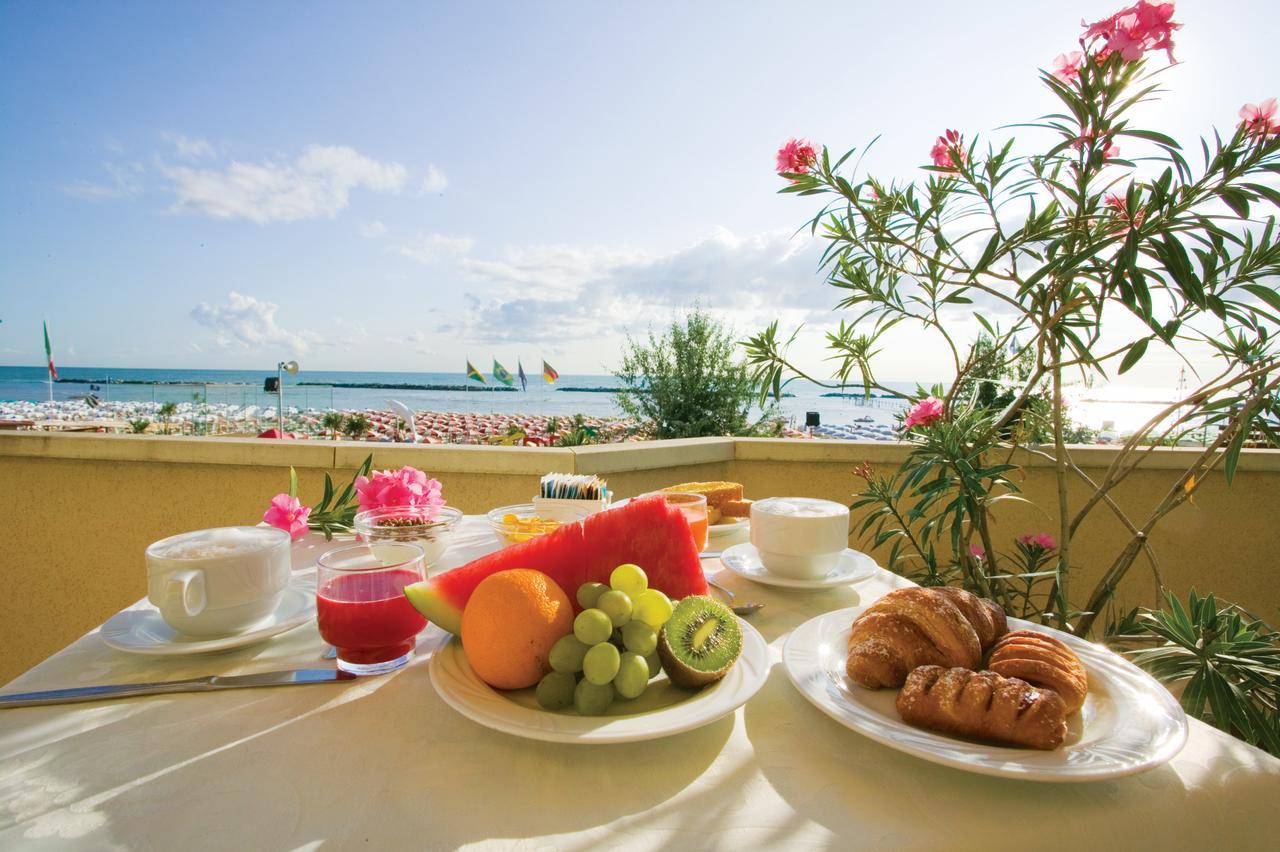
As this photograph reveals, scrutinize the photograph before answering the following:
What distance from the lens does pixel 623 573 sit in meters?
0.73

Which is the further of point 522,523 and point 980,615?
point 522,523

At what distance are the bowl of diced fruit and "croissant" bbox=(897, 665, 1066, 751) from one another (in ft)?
2.32

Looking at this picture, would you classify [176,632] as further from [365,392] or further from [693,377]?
[365,392]

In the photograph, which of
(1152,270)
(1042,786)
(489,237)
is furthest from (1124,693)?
(489,237)

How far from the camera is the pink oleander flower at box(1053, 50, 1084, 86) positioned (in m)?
1.78

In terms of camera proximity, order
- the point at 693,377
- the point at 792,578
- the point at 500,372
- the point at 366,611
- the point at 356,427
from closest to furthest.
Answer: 1. the point at 366,611
2. the point at 792,578
3. the point at 356,427
4. the point at 693,377
5. the point at 500,372

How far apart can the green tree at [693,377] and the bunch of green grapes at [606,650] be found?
27.6ft

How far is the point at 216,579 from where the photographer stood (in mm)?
842

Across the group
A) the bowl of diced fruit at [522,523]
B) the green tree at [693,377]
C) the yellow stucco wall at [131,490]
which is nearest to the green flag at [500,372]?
the green tree at [693,377]

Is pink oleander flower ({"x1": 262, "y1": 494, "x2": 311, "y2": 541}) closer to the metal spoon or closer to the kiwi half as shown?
the metal spoon

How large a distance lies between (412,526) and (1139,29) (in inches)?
86.7

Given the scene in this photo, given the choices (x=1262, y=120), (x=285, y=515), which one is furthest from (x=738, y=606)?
(x=1262, y=120)

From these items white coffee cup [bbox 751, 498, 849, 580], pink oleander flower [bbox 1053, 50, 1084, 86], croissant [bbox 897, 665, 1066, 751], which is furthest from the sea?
croissant [bbox 897, 665, 1066, 751]

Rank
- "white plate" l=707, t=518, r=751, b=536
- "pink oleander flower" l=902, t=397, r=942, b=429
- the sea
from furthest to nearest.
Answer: the sea < "pink oleander flower" l=902, t=397, r=942, b=429 < "white plate" l=707, t=518, r=751, b=536
